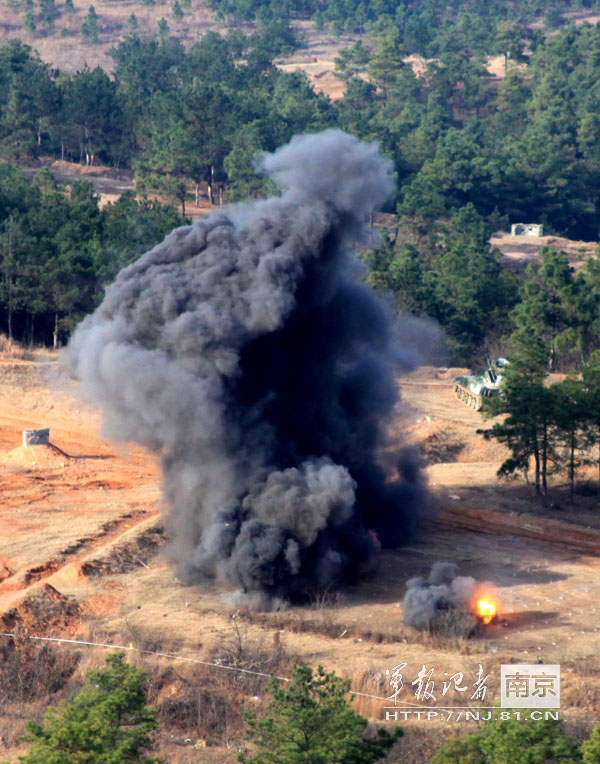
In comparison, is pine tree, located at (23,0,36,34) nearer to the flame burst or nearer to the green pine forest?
the green pine forest

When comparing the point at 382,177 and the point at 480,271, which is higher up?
the point at 382,177

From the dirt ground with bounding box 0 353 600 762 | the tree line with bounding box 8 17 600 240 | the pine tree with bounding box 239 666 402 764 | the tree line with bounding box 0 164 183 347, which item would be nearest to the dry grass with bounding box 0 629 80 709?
the dirt ground with bounding box 0 353 600 762

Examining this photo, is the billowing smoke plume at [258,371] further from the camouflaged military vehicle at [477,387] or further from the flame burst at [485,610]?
the camouflaged military vehicle at [477,387]

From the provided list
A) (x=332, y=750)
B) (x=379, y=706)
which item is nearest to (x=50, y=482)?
(x=379, y=706)

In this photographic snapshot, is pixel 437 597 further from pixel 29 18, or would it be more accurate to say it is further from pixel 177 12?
pixel 177 12

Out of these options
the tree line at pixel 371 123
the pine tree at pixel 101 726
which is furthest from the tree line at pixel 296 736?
the tree line at pixel 371 123

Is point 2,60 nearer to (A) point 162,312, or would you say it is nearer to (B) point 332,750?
(A) point 162,312
